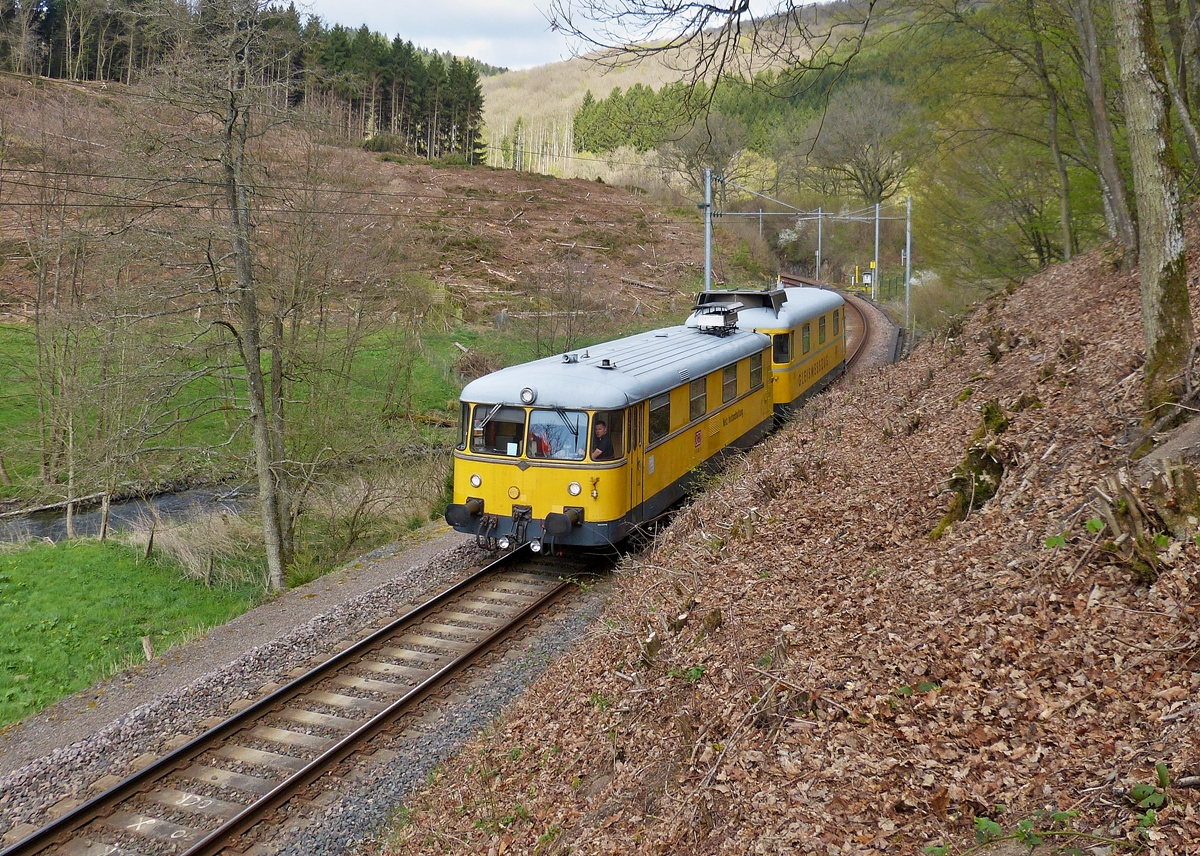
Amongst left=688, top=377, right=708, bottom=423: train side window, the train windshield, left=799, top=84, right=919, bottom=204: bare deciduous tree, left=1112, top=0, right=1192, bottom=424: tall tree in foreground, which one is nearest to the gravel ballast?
the train windshield

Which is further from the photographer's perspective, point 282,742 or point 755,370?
point 755,370

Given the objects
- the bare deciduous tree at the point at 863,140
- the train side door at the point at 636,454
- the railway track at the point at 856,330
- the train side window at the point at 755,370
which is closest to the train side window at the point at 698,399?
the train side door at the point at 636,454

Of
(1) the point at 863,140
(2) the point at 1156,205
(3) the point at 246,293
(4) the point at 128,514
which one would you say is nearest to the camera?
(2) the point at 1156,205

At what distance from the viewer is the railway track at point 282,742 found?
667 centimetres

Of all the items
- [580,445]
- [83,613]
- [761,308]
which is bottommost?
[83,613]

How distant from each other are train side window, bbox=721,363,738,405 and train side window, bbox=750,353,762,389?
106cm

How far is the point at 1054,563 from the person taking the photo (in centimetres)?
603

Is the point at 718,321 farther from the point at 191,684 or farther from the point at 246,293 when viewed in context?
the point at 191,684

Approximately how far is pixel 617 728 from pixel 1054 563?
340cm

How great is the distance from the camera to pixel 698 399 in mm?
13617

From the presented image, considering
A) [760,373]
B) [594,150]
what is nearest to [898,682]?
[760,373]

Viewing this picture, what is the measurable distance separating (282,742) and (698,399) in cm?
798

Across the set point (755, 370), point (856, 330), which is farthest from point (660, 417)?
point (856, 330)

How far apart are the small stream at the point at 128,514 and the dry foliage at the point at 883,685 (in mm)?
13185
